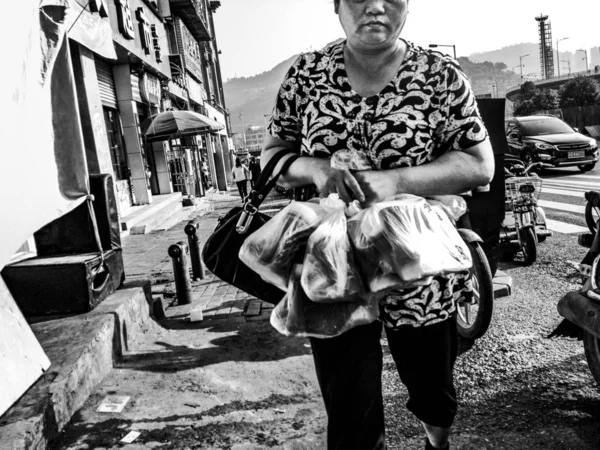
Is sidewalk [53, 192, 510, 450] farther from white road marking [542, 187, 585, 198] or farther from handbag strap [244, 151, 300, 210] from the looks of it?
white road marking [542, 187, 585, 198]

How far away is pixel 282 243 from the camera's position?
4.68 ft

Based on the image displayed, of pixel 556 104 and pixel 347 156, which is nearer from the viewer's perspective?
pixel 347 156

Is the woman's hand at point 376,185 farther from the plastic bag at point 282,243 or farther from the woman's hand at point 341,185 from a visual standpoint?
the plastic bag at point 282,243

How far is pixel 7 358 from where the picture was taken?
2.70 metres

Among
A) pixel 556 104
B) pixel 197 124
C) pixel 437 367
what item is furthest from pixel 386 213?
pixel 556 104

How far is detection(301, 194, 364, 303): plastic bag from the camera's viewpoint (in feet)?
4.46

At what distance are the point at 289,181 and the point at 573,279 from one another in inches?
176

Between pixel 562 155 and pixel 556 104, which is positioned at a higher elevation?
pixel 556 104

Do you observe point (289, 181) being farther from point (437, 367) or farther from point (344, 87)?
point (437, 367)

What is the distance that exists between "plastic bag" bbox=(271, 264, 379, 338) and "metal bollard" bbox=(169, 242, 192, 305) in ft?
12.6

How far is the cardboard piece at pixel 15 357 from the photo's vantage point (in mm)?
2629

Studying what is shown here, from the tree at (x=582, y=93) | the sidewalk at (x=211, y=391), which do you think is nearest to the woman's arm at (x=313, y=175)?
the sidewalk at (x=211, y=391)

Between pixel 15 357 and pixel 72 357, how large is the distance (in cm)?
39

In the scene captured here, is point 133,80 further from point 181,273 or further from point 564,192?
point 564,192
